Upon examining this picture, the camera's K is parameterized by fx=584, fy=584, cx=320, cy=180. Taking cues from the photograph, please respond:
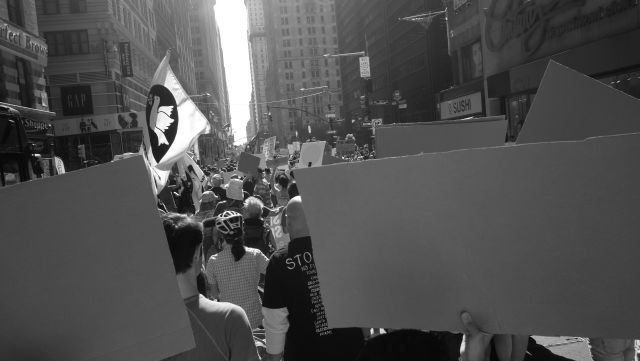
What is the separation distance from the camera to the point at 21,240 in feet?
6.19

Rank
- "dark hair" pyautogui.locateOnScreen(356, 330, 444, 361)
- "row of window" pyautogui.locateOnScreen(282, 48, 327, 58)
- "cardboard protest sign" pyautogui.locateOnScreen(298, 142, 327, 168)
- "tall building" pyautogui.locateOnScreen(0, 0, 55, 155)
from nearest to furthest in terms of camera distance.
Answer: "dark hair" pyautogui.locateOnScreen(356, 330, 444, 361), "cardboard protest sign" pyautogui.locateOnScreen(298, 142, 327, 168), "tall building" pyautogui.locateOnScreen(0, 0, 55, 155), "row of window" pyautogui.locateOnScreen(282, 48, 327, 58)

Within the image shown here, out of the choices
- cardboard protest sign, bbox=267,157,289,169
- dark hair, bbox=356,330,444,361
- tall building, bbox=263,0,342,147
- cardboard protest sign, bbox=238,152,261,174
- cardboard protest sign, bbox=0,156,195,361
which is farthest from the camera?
tall building, bbox=263,0,342,147

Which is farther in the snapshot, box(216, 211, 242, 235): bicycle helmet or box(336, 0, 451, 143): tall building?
box(336, 0, 451, 143): tall building

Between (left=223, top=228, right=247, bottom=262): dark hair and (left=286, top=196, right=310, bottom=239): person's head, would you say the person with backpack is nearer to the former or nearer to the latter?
(left=223, top=228, right=247, bottom=262): dark hair

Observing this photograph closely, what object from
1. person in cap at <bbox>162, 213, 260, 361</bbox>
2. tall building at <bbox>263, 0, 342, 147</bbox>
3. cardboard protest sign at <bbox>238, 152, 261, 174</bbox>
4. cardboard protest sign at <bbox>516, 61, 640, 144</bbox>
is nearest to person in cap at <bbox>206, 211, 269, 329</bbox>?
person in cap at <bbox>162, 213, 260, 361</bbox>

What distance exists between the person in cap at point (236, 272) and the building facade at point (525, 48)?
50.4 feet

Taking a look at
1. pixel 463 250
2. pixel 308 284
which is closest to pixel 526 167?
pixel 463 250

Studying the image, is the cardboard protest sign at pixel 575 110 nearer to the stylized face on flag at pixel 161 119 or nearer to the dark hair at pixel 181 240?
the dark hair at pixel 181 240

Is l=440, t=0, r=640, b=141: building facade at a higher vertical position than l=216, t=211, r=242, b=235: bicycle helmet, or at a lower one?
higher

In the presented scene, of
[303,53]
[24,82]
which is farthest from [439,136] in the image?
[303,53]

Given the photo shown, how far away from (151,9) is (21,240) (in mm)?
65660

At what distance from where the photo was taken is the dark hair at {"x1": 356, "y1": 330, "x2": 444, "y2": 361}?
2.15 m

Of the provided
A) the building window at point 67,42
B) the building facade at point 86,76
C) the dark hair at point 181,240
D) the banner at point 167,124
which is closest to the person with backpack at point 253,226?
the banner at point 167,124

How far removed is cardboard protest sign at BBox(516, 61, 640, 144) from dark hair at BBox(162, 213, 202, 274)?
1.70 meters
